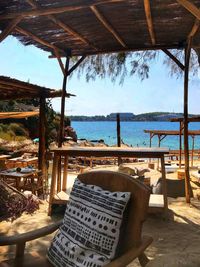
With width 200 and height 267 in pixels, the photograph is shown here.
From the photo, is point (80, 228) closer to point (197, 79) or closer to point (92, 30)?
point (92, 30)

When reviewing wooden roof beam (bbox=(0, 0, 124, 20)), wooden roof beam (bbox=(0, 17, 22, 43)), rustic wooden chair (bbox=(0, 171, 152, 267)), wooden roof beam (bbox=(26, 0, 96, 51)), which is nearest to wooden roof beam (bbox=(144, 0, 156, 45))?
wooden roof beam (bbox=(0, 0, 124, 20))

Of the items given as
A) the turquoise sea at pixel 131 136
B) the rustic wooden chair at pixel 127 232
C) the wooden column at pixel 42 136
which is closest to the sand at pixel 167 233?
the rustic wooden chair at pixel 127 232

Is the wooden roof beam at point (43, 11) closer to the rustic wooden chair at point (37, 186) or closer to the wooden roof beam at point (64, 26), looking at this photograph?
the wooden roof beam at point (64, 26)

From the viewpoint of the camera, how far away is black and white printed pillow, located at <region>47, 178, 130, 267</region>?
173cm

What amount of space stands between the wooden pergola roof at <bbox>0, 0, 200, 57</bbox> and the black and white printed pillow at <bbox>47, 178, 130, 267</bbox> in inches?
81.4

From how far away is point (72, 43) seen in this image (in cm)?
Result: 524

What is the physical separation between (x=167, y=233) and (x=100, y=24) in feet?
9.86

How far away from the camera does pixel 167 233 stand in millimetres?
3738

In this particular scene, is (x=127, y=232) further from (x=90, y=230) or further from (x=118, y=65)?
(x=118, y=65)

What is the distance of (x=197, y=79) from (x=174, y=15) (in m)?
3.05

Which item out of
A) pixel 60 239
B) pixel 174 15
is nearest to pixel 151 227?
pixel 60 239

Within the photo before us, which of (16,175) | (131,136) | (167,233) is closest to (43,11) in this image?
(167,233)

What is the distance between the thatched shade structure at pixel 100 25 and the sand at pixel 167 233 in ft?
2.67

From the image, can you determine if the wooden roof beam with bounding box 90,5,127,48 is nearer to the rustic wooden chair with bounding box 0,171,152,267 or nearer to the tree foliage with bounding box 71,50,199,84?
the tree foliage with bounding box 71,50,199,84
